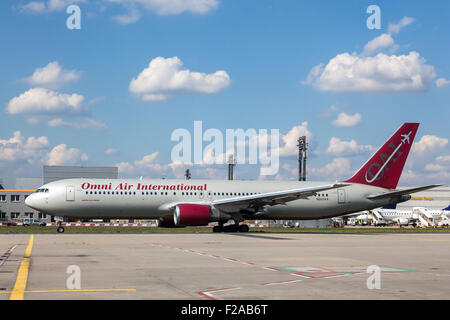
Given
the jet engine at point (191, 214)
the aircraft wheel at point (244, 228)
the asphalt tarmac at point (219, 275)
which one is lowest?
the aircraft wheel at point (244, 228)

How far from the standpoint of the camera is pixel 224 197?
4300 cm

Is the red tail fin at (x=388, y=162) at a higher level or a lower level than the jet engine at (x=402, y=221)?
higher

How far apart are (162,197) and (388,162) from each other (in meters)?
18.5

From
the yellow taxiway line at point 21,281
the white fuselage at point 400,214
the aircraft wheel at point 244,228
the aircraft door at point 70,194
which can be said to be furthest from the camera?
the white fuselage at point 400,214

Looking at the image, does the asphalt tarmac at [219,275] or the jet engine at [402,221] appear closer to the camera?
the asphalt tarmac at [219,275]

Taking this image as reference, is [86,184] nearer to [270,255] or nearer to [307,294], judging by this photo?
[270,255]

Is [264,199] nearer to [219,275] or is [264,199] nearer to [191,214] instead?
[191,214]

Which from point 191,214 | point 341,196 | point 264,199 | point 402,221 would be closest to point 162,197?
point 191,214

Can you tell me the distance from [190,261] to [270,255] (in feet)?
13.2

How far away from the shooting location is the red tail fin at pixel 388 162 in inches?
1780

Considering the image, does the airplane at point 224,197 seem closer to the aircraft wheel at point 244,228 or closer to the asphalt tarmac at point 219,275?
the aircraft wheel at point 244,228

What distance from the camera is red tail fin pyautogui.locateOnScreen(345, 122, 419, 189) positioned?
148 feet

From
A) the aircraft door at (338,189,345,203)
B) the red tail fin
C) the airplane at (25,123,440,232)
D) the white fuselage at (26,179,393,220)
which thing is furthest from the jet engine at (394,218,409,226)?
the aircraft door at (338,189,345,203)

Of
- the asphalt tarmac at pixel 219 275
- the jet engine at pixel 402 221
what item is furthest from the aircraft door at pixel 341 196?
the jet engine at pixel 402 221
